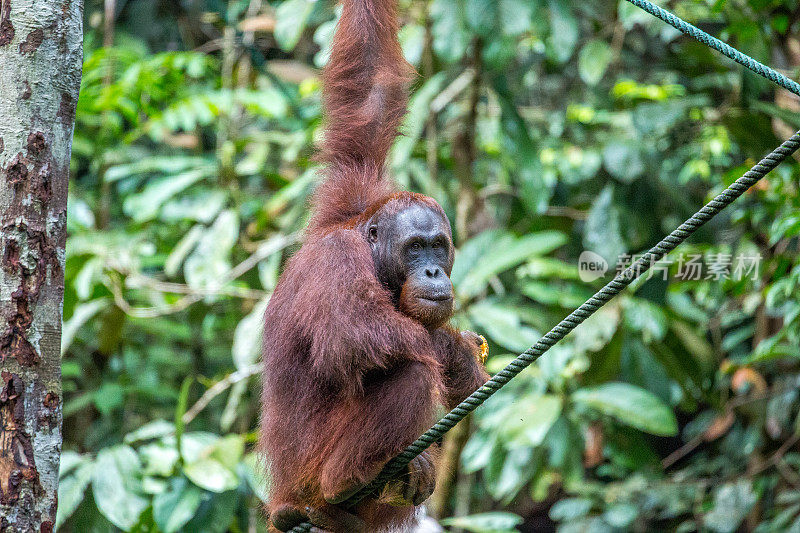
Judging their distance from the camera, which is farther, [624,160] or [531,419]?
[624,160]

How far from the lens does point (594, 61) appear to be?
16.2 ft

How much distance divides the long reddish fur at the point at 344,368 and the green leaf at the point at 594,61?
2.28 meters

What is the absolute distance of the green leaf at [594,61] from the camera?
488 cm

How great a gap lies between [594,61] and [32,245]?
146 inches

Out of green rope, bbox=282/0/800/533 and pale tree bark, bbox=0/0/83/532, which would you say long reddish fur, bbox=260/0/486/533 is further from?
pale tree bark, bbox=0/0/83/532

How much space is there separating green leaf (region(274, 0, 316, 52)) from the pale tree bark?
8.56 feet

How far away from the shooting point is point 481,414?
16.4 feet

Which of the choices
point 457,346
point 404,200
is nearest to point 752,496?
point 457,346

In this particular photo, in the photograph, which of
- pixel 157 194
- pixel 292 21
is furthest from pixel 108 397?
pixel 292 21

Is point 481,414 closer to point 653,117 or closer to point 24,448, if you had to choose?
point 653,117

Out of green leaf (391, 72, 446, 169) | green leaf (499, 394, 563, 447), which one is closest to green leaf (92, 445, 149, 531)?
green leaf (499, 394, 563, 447)

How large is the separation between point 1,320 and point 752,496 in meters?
4.27

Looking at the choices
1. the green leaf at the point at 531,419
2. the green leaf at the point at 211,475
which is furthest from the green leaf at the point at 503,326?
the green leaf at the point at 211,475

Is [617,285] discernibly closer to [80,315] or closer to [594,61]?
[594,61]
